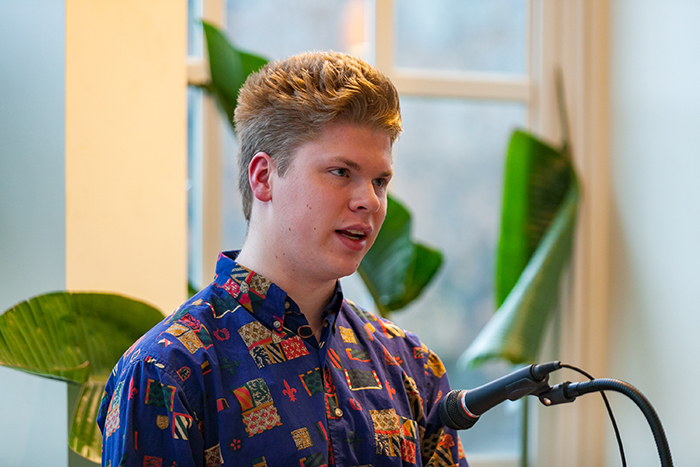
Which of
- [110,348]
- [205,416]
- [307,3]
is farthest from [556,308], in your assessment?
[205,416]

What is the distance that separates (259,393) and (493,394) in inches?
13.6

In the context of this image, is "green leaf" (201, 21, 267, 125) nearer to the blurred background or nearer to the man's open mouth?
the blurred background

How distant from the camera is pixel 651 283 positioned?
2238 millimetres

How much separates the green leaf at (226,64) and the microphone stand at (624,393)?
154cm

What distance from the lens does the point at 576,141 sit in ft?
8.46

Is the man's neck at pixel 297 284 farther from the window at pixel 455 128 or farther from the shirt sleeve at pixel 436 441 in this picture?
the window at pixel 455 128

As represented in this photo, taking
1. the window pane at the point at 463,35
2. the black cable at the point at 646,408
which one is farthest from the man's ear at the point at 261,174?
the window pane at the point at 463,35

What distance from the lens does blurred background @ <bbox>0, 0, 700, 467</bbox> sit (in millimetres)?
1591

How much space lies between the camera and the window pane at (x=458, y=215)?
8.69 ft

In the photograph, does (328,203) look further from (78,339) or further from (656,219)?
(656,219)

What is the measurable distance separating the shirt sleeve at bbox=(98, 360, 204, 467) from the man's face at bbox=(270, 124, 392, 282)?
278 millimetres

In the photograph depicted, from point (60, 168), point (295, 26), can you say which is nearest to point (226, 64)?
point (295, 26)

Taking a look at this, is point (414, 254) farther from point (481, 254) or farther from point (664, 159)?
point (664, 159)

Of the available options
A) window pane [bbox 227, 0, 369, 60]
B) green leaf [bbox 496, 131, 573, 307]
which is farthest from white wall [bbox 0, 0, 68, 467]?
green leaf [bbox 496, 131, 573, 307]
